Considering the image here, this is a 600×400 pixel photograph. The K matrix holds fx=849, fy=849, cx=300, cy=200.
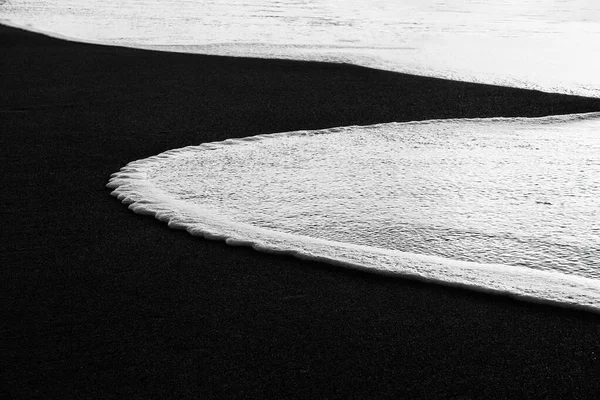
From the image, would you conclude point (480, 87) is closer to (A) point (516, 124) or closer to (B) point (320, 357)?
(A) point (516, 124)

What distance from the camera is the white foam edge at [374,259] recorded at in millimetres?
1572

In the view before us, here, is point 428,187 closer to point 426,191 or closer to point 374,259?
point 426,191

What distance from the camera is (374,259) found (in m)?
1.74

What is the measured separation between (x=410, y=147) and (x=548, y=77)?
145 centimetres

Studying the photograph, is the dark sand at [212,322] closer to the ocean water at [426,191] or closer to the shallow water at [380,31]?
the ocean water at [426,191]

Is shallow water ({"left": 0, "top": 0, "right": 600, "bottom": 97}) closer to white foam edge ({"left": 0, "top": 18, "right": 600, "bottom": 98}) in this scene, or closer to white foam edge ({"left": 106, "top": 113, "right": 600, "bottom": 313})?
white foam edge ({"left": 0, "top": 18, "right": 600, "bottom": 98})

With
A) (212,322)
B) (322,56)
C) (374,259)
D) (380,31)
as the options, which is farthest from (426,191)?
(380,31)

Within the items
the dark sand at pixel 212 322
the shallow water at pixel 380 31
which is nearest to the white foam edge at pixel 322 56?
the shallow water at pixel 380 31

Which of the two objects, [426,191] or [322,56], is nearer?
[426,191]

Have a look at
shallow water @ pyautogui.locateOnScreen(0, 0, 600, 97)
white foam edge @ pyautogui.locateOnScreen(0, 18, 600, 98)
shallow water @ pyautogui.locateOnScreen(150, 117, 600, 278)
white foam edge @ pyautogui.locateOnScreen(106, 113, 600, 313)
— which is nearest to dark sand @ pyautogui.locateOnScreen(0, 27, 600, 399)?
white foam edge @ pyautogui.locateOnScreen(106, 113, 600, 313)

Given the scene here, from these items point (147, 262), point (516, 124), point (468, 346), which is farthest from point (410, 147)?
point (468, 346)

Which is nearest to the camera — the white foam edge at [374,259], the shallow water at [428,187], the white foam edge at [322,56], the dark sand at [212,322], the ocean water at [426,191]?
the dark sand at [212,322]

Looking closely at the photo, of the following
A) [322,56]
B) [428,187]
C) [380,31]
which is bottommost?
[380,31]

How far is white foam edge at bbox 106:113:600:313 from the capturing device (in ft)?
5.16
